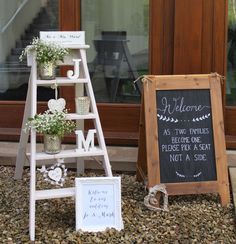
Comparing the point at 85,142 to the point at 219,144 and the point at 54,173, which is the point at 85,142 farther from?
the point at 219,144

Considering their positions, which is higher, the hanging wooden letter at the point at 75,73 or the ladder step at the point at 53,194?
the hanging wooden letter at the point at 75,73

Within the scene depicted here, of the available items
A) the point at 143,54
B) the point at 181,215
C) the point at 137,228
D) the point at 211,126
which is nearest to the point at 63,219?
the point at 137,228

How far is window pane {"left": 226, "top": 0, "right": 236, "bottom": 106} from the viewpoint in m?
5.54

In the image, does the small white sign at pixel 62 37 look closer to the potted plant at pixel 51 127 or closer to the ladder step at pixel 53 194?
the potted plant at pixel 51 127

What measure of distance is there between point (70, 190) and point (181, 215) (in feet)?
2.86

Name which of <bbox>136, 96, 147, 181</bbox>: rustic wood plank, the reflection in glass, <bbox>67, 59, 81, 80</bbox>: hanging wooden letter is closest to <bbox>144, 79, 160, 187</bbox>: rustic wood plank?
<bbox>136, 96, 147, 181</bbox>: rustic wood plank

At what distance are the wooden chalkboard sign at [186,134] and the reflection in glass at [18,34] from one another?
163cm

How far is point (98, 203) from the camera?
13.3ft

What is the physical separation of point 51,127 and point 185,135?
1.12 metres

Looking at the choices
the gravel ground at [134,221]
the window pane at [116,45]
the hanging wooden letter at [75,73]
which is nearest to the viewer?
the gravel ground at [134,221]

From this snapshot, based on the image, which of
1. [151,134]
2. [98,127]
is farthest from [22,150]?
[151,134]

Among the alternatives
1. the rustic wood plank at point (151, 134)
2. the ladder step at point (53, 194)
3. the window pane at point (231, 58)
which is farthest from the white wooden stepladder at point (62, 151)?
the window pane at point (231, 58)

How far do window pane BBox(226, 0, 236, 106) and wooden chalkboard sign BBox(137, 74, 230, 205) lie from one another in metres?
0.98

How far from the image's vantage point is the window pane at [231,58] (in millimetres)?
5543
